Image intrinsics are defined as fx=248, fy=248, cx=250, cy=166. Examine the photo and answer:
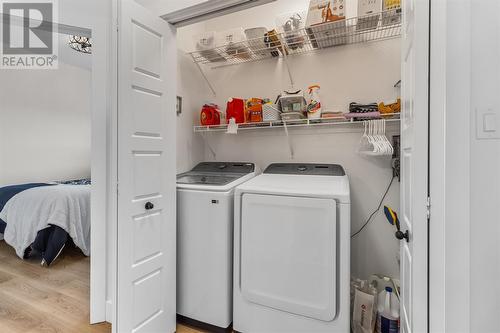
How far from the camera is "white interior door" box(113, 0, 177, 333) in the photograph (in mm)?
1349

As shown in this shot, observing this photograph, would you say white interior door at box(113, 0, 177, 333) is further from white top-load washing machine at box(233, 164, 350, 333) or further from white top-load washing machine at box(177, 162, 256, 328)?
white top-load washing machine at box(233, 164, 350, 333)

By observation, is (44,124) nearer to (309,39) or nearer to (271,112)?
(271,112)

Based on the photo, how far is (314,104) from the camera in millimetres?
1957

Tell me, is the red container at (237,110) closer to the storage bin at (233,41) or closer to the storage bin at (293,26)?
the storage bin at (233,41)

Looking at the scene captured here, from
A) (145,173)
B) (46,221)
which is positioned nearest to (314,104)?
(145,173)

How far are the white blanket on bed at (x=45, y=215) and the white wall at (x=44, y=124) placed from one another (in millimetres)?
1449

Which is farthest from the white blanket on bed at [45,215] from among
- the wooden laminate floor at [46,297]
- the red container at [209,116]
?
the red container at [209,116]

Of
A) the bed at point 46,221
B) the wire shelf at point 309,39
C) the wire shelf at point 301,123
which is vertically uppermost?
the wire shelf at point 309,39

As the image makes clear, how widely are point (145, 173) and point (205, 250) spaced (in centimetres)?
64

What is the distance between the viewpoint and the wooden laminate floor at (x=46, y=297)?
1.73 m

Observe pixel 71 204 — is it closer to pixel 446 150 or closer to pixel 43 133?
pixel 43 133

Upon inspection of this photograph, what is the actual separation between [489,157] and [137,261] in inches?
65.6

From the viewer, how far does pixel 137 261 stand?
143cm

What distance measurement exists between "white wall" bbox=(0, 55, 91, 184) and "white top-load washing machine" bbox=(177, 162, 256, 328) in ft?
12.6
